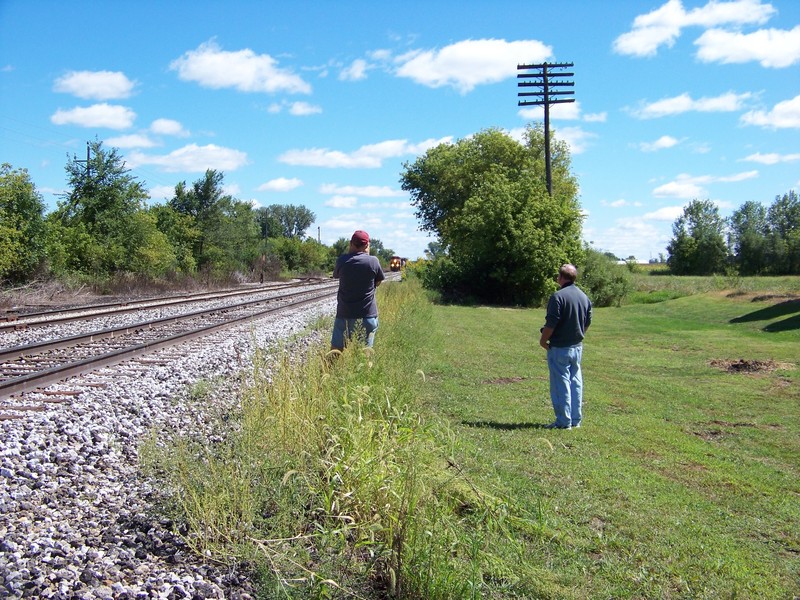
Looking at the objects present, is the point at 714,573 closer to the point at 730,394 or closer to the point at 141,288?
the point at 730,394

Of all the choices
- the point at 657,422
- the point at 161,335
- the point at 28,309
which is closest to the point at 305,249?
the point at 28,309

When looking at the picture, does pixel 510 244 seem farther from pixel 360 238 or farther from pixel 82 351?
pixel 360 238

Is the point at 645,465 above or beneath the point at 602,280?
beneath

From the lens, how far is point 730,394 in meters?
11.0

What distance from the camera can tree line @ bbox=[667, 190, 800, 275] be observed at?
92.2 m

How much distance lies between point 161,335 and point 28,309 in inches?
374

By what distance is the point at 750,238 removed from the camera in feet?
318

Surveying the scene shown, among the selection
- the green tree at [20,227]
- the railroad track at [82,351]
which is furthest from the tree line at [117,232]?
the railroad track at [82,351]

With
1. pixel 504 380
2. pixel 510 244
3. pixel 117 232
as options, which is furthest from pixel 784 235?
pixel 504 380

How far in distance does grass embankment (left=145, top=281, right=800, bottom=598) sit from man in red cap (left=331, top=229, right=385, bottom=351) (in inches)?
21.4

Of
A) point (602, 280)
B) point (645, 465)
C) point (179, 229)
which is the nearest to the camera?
point (645, 465)

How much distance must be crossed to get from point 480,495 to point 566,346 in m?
3.56

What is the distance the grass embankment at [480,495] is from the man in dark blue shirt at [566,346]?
0.29 metres

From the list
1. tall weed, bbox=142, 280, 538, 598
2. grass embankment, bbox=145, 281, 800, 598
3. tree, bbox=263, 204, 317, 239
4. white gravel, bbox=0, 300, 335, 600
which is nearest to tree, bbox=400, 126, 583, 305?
grass embankment, bbox=145, 281, 800, 598
